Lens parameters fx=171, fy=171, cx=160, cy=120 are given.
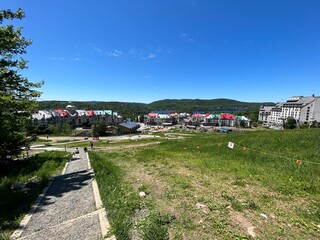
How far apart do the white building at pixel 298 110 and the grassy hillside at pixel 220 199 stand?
364 feet

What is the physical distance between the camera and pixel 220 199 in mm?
7000

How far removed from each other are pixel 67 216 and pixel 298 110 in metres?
136

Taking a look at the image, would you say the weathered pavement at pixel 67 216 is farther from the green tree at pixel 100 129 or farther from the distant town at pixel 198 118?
the distant town at pixel 198 118

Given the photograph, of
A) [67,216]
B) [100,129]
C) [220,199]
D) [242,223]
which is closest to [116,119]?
[100,129]

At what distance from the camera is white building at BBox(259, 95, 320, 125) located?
94912 mm

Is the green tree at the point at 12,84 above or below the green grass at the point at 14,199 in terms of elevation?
above

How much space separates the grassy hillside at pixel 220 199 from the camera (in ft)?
16.8

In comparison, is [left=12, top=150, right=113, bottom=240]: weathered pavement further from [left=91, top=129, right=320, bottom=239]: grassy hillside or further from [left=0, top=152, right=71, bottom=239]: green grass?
[left=91, top=129, right=320, bottom=239]: grassy hillside

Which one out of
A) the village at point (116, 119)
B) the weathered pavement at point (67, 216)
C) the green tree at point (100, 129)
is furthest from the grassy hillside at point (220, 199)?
the village at point (116, 119)

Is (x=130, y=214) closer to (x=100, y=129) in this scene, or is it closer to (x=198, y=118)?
(x=100, y=129)

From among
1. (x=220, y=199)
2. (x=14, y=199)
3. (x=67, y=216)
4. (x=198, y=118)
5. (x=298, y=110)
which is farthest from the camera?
(x=198, y=118)

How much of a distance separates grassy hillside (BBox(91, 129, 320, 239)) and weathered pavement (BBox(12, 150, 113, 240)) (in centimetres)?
52

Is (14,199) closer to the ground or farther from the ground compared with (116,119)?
farther from the ground

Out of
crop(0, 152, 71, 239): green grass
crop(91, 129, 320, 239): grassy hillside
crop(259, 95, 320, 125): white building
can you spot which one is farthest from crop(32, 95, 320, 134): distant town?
crop(91, 129, 320, 239): grassy hillside
